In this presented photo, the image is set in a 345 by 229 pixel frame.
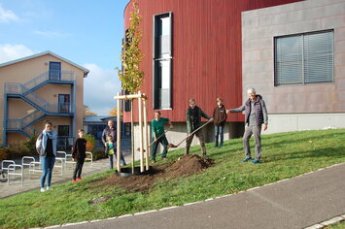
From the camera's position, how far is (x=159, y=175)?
9344 mm

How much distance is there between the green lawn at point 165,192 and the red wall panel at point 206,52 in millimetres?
9529

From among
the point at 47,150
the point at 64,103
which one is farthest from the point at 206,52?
the point at 64,103

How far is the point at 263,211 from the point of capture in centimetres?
631

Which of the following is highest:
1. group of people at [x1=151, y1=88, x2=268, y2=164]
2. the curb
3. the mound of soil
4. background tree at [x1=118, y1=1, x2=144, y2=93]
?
background tree at [x1=118, y1=1, x2=144, y2=93]

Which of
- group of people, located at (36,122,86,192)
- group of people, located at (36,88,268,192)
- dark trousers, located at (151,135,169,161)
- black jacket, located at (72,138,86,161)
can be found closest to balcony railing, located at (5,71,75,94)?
group of people, located at (36,88,268,192)

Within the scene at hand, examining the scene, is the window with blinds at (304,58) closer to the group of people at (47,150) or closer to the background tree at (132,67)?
the background tree at (132,67)

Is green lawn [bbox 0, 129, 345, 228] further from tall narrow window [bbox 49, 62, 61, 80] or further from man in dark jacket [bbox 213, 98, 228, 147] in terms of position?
tall narrow window [bbox 49, 62, 61, 80]

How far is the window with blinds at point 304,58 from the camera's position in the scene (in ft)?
54.5

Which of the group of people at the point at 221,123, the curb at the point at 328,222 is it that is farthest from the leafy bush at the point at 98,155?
the curb at the point at 328,222

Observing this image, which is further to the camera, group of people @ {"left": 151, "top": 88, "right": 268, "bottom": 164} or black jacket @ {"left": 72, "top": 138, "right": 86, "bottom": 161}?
black jacket @ {"left": 72, "top": 138, "right": 86, "bottom": 161}

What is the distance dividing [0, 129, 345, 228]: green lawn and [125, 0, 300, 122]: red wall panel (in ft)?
31.3

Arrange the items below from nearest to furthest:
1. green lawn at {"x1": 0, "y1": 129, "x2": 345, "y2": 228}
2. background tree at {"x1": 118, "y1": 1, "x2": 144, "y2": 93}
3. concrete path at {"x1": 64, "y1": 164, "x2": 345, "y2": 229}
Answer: concrete path at {"x1": 64, "y1": 164, "x2": 345, "y2": 229}, green lawn at {"x1": 0, "y1": 129, "x2": 345, "y2": 228}, background tree at {"x1": 118, "y1": 1, "x2": 144, "y2": 93}

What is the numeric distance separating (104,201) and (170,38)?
15063mm

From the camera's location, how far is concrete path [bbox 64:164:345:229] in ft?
19.4
